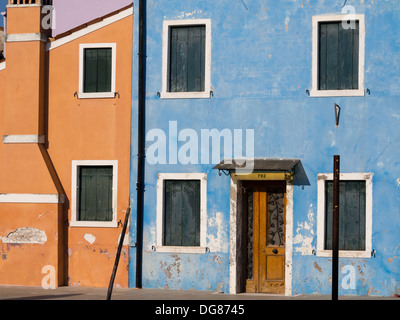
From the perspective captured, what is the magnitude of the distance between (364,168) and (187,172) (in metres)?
3.79

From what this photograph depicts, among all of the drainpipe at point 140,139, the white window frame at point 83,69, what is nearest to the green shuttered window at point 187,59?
the drainpipe at point 140,139

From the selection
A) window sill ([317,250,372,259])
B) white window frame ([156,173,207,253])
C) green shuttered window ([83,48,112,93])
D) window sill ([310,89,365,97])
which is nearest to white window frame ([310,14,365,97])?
window sill ([310,89,365,97])

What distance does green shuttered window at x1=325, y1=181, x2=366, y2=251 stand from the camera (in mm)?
18469

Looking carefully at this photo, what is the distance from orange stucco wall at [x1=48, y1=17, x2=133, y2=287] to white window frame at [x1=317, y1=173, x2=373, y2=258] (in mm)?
4280

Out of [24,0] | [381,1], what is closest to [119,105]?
[24,0]

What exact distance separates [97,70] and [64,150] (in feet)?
6.42

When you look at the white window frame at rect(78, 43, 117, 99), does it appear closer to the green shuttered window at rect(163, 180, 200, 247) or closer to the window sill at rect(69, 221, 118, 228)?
the green shuttered window at rect(163, 180, 200, 247)

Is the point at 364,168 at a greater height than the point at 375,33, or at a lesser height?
lesser

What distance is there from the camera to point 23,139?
20.3m

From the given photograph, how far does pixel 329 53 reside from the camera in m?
18.9

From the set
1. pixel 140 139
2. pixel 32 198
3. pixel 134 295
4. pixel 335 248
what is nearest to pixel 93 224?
pixel 32 198

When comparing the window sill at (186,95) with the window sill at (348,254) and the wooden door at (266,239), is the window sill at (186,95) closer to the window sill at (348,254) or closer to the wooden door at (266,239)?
the wooden door at (266,239)

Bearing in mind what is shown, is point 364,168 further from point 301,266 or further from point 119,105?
point 119,105

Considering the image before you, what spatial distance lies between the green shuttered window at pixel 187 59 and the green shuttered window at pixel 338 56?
2589 millimetres
